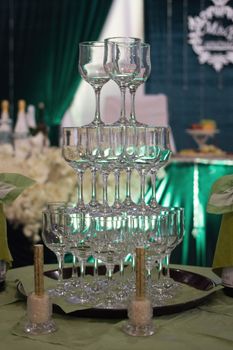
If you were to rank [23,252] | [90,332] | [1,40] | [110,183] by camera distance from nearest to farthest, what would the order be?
[90,332] < [110,183] < [23,252] < [1,40]

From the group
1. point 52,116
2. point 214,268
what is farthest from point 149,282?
point 52,116

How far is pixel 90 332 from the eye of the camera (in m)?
1.19

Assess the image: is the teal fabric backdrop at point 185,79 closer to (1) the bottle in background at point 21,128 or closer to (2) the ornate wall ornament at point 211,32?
(2) the ornate wall ornament at point 211,32

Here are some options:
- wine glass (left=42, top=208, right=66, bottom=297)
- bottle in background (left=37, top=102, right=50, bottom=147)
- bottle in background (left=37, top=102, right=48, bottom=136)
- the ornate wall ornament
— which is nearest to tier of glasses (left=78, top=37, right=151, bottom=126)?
wine glass (left=42, top=208, right=66, bottom=297)

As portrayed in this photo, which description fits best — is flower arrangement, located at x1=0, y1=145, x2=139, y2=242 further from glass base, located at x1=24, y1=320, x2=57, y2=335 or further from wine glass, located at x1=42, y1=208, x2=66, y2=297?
glass base, located at x1=24, y1=320, x2=57, y2=335

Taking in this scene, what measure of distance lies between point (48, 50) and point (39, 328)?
4357mm

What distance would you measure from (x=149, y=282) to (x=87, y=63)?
49 centimetres

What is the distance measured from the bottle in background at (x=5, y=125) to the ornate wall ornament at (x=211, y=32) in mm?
1563

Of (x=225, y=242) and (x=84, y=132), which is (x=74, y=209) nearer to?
(x=84, y=132)

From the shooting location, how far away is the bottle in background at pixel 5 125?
4.84 metres

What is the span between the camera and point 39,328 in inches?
46.0

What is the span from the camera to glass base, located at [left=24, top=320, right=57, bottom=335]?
3.82ft

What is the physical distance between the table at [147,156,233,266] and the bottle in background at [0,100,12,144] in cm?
161

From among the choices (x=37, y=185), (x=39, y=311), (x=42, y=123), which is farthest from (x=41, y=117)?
(x=39, y=311)
